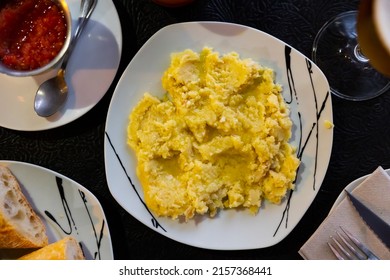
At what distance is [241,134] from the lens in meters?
1.60

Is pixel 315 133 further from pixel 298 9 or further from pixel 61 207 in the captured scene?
pixel 61 207

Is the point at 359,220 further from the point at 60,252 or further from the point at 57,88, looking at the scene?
the point at 57,88

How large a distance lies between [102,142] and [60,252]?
381mm

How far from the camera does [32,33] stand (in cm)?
150

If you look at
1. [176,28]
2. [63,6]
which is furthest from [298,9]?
[63,6]

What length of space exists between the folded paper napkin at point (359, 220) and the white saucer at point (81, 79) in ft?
2.65

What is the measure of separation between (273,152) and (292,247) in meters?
0.34

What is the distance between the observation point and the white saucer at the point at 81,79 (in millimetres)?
1606

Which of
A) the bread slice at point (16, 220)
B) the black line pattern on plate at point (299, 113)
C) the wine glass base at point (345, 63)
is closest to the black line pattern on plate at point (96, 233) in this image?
the bread slice at point (16, 220)

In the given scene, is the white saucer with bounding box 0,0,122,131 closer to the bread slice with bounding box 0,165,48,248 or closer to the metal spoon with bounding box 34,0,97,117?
the metal spoon with bounding box 34,0,97,117

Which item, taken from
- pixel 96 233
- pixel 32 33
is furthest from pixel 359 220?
pixel 32 33

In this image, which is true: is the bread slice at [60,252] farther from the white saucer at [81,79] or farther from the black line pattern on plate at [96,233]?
the white saucer at [81,79]

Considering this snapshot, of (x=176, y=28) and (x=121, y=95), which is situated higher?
(x=176, y=28)

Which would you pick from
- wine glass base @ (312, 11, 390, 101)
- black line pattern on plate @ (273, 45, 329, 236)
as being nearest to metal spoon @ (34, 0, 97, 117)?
black line pattern on plate @ (273, 45, 329, 236)
